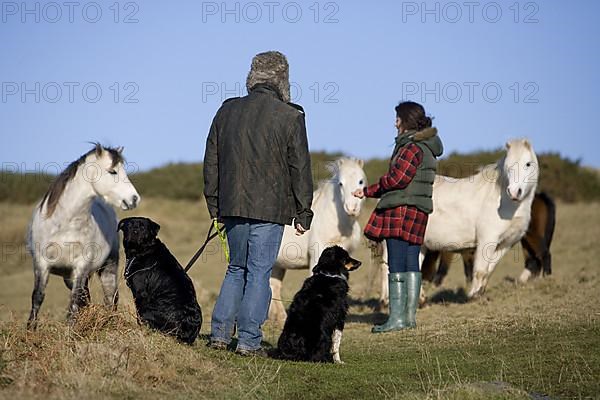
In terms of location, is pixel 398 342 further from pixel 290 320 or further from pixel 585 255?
pixel 585 255

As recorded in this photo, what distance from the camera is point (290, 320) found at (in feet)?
23.1

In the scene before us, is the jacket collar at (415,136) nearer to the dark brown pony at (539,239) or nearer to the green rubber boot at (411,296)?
the green rubber boot at (411,296)

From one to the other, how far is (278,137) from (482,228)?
19.2 ft

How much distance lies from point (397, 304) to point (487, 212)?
319 centimetres

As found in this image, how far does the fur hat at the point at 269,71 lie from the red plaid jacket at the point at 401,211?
97.4 inches

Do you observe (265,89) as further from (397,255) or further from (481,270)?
(481,270)

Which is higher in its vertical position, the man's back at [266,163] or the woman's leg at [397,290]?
the man's back at [266,163]

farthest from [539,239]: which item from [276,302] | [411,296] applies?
[411,296]

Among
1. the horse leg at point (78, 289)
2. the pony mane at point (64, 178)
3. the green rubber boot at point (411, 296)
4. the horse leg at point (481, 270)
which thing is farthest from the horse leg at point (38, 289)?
the horse leg at point (481, 270)

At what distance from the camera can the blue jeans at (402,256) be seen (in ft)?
30.6

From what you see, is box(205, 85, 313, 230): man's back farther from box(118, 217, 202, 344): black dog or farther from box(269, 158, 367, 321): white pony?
box(269, 158, 367, 321): white pony

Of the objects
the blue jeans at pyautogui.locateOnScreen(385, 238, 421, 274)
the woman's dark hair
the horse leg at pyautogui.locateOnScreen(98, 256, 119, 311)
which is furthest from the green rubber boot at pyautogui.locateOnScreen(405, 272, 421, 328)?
the horse leg at pyautogui.locateOnScreen(98, 256, 119, 311)

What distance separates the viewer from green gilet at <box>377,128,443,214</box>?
9242mm

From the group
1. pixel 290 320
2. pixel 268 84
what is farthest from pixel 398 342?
pixel 268 84
